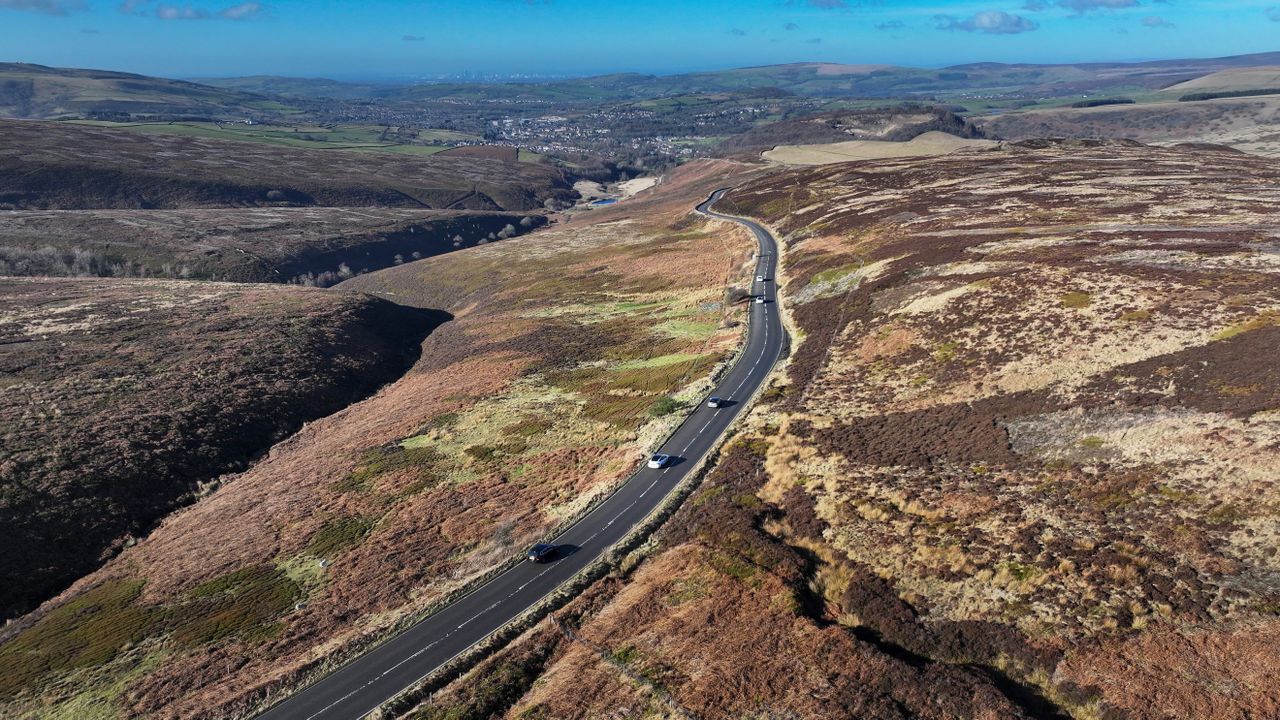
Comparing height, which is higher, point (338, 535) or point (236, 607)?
point (236, 607)

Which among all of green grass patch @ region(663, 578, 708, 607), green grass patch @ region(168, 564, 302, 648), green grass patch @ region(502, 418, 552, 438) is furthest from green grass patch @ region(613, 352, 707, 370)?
green grass patch @ region(168, 564, 302, 648)

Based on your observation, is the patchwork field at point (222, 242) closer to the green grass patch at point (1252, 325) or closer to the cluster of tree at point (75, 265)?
the cluster of tree at point (75, 265)

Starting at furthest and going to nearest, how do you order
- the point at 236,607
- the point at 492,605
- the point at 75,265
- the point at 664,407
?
the point at 75,265, the point at 664,407, the point at 236,607, the point at 492,605

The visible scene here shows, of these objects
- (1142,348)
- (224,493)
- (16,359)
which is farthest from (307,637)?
(16,359)

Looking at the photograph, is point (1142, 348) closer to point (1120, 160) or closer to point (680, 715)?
point (680, 715)

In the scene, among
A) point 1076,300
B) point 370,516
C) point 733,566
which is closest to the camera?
point 733,566

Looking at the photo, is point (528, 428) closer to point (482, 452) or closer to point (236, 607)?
point (482, 452)

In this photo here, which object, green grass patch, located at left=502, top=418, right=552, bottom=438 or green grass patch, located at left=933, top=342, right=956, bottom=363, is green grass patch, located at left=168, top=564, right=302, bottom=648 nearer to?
green grass patch, located at left=502, top=418, right=552, bottom=438

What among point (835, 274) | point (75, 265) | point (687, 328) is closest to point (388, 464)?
point (687, 328)
